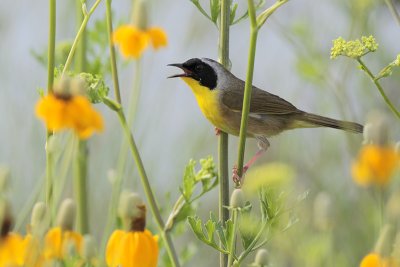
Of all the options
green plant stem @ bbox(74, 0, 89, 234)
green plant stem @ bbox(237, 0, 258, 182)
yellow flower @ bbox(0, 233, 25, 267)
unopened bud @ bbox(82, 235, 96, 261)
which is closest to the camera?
yellow flower @ bbox(0, 233, 25, 267)

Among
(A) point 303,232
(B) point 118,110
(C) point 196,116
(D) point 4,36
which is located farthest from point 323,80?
(B) point 118,110

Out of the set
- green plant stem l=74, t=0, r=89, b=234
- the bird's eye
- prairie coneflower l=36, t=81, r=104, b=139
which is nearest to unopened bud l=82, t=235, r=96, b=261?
prairie coneflower l=36, t=81, r=104, b=139

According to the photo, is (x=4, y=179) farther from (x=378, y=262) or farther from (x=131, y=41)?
(x=378, y=262)

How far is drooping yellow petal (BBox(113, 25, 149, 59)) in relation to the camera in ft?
5.98

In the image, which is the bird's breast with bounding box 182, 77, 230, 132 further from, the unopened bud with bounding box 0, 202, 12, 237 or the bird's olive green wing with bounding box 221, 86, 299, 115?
the unopened bud with bounding box 0, 202, 12, 237

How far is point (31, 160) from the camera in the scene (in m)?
4.52

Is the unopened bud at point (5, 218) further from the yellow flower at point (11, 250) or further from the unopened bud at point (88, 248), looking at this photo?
the unopened bud at point (88, 248)

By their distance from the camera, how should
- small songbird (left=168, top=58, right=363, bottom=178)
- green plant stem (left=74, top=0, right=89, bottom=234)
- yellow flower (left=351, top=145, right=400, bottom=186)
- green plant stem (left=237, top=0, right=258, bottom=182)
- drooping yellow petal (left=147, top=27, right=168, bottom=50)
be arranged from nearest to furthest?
1. yellow flower (left=351, top=145, right=400, bottom=186)
2. drooping yellow petal (left=147, top=27, right=168, bottom=50)
3. green plant stem (left=237, top=0, right=258, bottom=182)
4. green plant stem (left=74, top=0, right=89, bottom=234)
5. small songbird (left=168, top=58, right=363, bottom=178)

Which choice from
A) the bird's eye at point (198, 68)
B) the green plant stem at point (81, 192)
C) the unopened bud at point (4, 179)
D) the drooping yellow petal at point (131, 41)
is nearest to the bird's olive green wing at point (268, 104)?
the bird's eye at point (198, 68)

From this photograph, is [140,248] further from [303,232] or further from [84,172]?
[84,172]

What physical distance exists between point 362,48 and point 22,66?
9.40ft

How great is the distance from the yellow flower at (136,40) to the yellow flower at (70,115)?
25cm

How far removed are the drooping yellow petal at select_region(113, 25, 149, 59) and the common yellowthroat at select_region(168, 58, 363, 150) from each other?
213 cm

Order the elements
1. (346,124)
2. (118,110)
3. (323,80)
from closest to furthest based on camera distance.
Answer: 1. (118,110)
2. (346,124)
3. (323,80)
